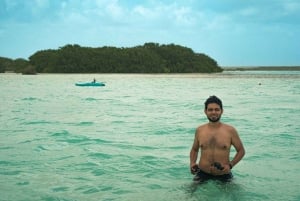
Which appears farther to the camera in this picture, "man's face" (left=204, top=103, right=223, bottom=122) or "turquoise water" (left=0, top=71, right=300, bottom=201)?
"turquoise water" (left=0, top=71, right=300, bottom=201)

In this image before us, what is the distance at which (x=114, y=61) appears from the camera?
116812 mm

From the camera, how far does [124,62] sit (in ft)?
385

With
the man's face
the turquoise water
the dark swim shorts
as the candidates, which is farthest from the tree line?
the man's face

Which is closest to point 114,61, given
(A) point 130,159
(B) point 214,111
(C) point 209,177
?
(A) point 130,159

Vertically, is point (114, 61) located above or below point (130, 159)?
above

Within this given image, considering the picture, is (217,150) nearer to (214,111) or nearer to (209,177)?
(209,177)

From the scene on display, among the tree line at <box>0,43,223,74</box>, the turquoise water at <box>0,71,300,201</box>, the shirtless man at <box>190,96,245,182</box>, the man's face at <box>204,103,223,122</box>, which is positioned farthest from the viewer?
the tree line at <box>0,43,223,74</box>

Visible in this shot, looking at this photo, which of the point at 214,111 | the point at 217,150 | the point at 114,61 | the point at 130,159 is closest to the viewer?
the point at 214,111

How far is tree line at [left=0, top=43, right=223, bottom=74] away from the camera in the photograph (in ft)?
368

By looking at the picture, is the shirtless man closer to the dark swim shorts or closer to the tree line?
the dark swim shorts

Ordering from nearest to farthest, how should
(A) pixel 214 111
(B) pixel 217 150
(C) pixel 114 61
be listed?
(A) pixel 214 111
(B) pixel 217 150
(C) pixel 114 61

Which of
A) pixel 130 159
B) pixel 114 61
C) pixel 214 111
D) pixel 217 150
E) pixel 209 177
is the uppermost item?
pixel 114 61

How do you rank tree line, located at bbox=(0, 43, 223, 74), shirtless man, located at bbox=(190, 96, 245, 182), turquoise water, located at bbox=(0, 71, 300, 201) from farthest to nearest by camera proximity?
tree line, located at bbox=(0, 43, 223, 74) → turquoise water, located at bbox=(0, 71, 300, 201) → shirtless man, located at bbox=(190, 96, 245, 182)

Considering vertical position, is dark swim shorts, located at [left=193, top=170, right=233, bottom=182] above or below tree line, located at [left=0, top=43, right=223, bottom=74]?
below
